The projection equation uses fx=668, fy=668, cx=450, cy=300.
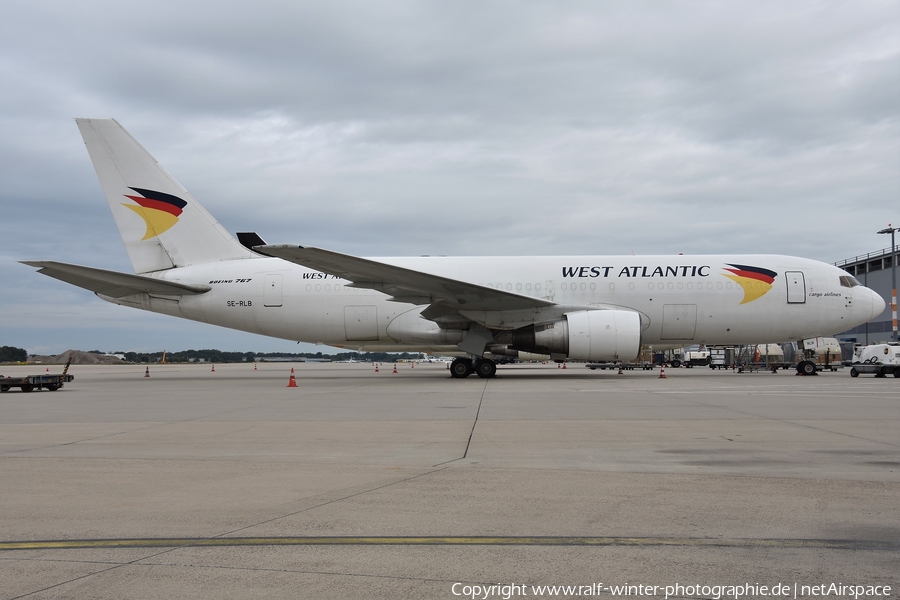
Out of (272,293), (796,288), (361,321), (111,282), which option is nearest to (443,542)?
(361,321)

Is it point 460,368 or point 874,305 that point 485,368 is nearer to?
point 460,368

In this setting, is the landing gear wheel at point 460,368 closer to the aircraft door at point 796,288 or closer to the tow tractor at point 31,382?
the aircraft door at point 796,288

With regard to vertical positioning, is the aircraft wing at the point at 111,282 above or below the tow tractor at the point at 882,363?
above

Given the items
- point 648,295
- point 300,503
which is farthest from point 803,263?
point 300,503

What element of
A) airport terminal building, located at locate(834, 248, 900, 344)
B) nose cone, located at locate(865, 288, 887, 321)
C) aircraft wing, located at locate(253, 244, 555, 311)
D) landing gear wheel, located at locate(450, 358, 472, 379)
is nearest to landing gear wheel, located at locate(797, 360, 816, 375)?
nose cone, located at locate(865, 288, 887, 321)

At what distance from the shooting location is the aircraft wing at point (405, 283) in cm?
1678

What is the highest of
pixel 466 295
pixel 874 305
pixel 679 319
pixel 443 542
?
pixel 466 295

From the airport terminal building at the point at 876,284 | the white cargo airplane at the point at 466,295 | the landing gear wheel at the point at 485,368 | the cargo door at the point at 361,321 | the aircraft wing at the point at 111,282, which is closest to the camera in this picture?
the aircraft wing at the point at 111,282

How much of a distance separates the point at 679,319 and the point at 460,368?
6839 mm

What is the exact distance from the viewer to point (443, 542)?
11.7 feet

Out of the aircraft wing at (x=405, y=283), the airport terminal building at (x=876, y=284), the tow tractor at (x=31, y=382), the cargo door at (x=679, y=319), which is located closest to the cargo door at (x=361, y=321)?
the aircraft wing at (x=405, y=283)

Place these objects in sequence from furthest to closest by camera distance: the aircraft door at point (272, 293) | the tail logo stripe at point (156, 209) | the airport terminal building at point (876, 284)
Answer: the airport terminal building at point (876, 284)
the tail logo stripe at point (156, 209)
the aircraft door at point (272, 293)

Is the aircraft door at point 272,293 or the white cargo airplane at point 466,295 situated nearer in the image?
the white cargo airplane at point 466,295

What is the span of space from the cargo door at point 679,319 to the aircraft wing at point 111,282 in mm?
14325
